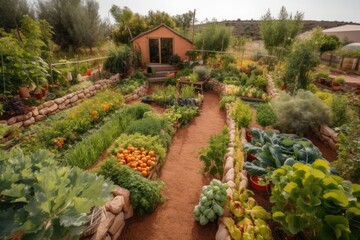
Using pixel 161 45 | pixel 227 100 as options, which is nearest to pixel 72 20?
pixel 161 45

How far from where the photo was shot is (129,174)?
341cm

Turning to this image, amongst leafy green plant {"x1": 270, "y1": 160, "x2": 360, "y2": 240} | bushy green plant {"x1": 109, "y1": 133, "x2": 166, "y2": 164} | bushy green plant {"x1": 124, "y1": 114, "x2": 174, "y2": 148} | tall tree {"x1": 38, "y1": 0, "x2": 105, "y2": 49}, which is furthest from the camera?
tall tree {"x1": 38, "y1": 0, "x2": 105, "y2": 49}

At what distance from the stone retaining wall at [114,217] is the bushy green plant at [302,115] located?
14.4 feet

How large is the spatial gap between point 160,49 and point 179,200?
11615mm

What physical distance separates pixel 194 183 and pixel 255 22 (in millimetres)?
42946

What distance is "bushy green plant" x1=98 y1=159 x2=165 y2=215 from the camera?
3232 millimetres

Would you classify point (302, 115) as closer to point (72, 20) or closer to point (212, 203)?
point (212, 203)

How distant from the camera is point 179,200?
12.2ft

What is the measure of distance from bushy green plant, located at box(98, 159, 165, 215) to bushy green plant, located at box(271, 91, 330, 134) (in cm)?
386

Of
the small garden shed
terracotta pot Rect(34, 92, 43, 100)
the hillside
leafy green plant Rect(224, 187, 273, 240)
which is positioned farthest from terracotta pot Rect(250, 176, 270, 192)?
the hillside

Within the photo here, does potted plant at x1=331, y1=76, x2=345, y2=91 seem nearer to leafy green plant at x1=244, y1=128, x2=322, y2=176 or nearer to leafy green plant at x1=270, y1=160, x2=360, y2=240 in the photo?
leafy green plant at x1=244, y1=128, x2=322, y2=176

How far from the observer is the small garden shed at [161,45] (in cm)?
1296

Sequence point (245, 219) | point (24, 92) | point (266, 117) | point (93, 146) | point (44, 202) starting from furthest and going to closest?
1. point (24, 92)
2. point (266, 117)
3. point (93, 146)
4. point (245, 219)
5. point (44, 202)

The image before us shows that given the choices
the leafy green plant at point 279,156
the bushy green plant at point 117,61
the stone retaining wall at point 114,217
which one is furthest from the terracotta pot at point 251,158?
the bushy green plant at point 117,61
